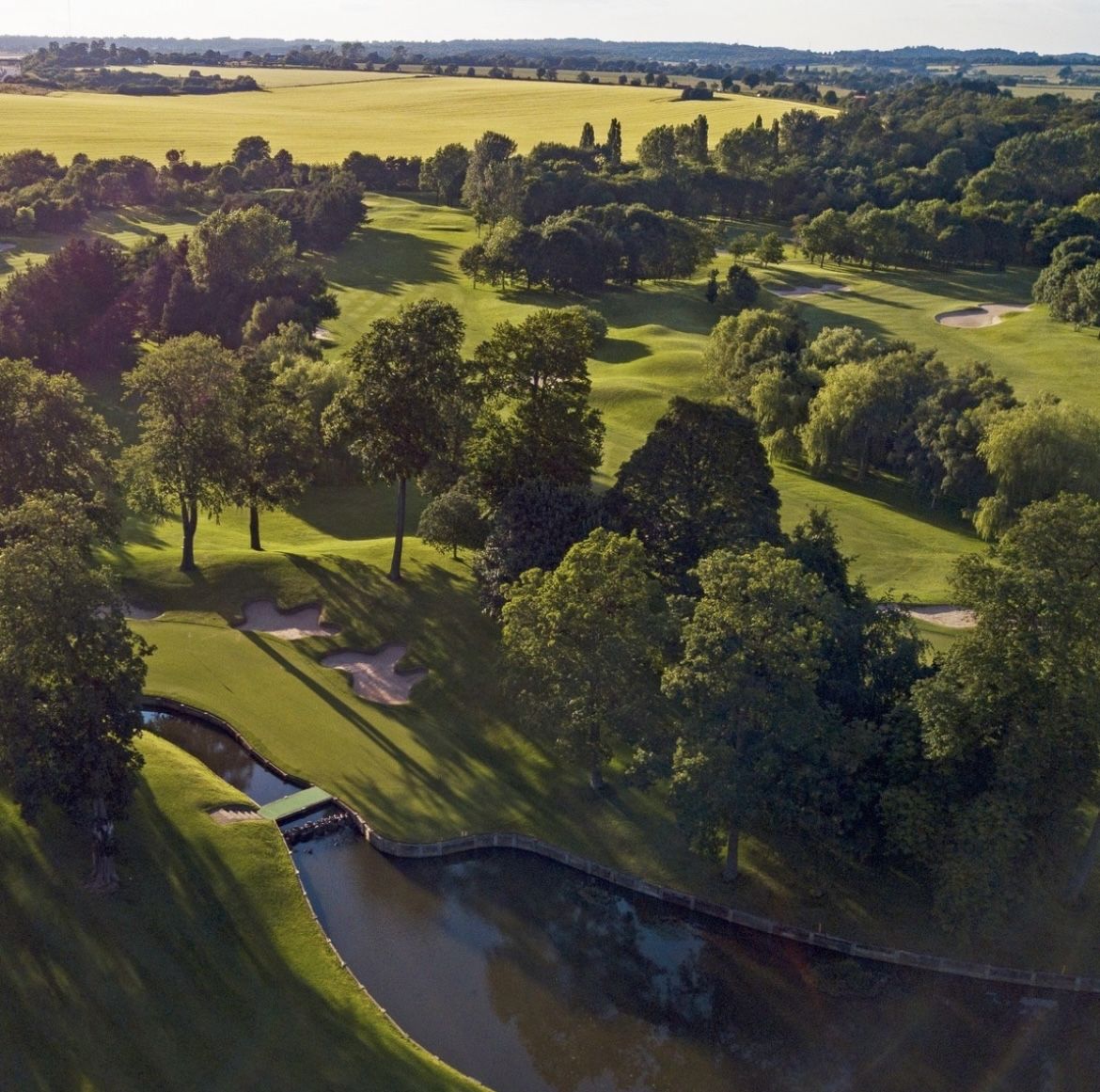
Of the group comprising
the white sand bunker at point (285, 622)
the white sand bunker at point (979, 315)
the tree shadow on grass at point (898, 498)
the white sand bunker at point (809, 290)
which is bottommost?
the white sand bunker at point (285, 622)

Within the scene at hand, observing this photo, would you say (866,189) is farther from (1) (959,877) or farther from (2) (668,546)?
(1) (959,877)

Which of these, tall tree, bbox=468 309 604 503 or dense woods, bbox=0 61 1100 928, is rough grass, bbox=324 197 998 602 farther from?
tall tree, bbox=468 309 604 503

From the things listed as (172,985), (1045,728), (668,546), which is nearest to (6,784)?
(172,985)

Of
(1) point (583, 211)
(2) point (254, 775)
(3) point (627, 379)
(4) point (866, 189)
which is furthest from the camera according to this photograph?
(4) point (866, 189)

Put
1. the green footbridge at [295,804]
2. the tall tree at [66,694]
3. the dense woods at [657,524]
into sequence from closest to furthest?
the tall tree at [66,694] < the dense woods at [657,524] < the green footbridge at [295,804]

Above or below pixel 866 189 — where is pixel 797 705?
below

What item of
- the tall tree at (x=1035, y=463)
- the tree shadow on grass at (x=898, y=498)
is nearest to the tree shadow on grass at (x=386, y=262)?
the tree shadow on grass at (x=898, y=498)

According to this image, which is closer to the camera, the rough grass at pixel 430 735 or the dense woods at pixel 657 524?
the dense woods at pixel 657 524

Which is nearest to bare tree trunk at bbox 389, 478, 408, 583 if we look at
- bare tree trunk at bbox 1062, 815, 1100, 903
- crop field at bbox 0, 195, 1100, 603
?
crop field at bbox 0, 195, 1100, 603

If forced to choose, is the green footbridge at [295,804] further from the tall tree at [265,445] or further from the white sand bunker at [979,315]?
the white sand bunker at [979,315]
